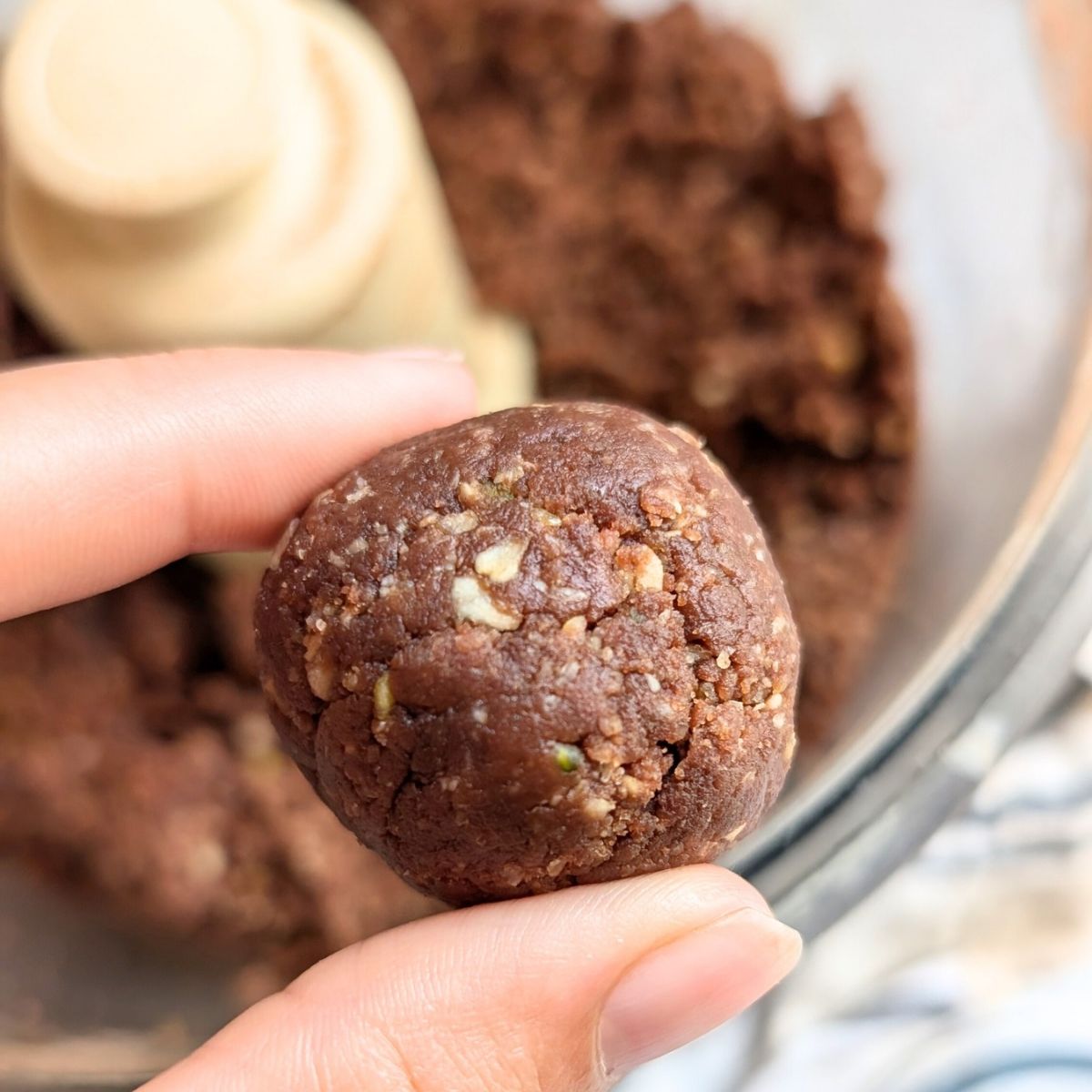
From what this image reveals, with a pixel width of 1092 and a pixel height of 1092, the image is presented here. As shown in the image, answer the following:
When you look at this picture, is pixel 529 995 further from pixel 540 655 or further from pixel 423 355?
pixel 423 355

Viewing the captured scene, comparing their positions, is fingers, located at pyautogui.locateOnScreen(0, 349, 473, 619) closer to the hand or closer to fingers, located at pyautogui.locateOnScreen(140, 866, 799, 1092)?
the hand

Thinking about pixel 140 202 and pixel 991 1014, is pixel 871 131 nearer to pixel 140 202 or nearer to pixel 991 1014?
pixel 140 202

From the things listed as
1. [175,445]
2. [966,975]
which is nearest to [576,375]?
[175,445]

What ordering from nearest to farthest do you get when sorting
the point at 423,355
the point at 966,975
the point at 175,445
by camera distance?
the point at 175,445
the point at 423,355
the point at 966,975

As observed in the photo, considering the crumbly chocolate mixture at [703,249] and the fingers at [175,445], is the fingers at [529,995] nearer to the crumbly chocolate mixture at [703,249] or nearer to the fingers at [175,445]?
the fingers at [175,445]

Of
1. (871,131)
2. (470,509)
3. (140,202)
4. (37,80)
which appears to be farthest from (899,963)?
(37,80)

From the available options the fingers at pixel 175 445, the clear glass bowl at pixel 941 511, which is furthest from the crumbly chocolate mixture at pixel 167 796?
the fingers at pixel 175 445
